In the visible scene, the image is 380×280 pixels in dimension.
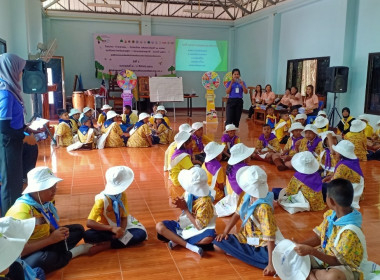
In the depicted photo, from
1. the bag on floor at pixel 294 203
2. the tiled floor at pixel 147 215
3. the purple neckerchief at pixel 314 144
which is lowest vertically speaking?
the tiled floor at pixel 147 215

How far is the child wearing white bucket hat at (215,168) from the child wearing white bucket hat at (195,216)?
998 millimetres

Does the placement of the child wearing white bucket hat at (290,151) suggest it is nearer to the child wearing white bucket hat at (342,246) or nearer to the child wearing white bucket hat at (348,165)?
the child wearing white bucket hat at (348,165)

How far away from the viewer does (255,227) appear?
90.7 inches

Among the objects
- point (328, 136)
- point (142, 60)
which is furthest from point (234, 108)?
point (142, 60)

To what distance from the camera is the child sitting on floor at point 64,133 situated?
6.07 meters

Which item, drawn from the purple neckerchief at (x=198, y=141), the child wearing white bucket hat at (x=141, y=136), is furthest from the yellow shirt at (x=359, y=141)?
the child wearing white bucket hat at (x=141, y=136)

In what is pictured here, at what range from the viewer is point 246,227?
92.3 inches

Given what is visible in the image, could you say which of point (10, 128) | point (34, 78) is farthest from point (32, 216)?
point (34, 78)

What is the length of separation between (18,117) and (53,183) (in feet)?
2.77

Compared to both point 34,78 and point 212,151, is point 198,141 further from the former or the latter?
point 34,78

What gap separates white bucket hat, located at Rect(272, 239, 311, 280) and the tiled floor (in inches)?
13.9

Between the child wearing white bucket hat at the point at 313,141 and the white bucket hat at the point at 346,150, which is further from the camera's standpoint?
the child wearing white bucket hat at the point at 313,141

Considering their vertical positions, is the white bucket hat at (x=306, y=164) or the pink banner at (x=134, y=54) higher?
the pink banner at (x=134, y=54)

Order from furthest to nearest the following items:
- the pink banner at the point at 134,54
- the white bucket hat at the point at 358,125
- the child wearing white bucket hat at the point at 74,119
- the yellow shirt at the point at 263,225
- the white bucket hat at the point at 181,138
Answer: the pink banner at the point at 134,54 < the child wearing white bucket hat at the point at 74,119 < the white bucket hat at the point at 358,125 < the white bucket hat at the point at 181,138 < the yellow shirt at the point at 263,225
